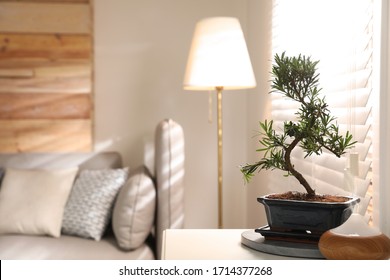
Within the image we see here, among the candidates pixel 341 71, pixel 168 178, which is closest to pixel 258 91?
pixel 168 178

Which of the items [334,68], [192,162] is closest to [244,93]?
[192,162]

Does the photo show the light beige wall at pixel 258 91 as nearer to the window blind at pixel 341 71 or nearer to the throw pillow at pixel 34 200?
the window blind at pixel 341 71

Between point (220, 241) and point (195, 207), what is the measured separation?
1418 mm

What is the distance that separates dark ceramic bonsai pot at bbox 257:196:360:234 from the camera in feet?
2.57

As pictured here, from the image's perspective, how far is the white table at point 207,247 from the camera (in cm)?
79

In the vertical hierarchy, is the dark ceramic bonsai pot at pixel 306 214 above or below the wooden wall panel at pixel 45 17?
below

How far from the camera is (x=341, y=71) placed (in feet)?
3.27

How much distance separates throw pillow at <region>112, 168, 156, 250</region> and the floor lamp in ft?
0.76

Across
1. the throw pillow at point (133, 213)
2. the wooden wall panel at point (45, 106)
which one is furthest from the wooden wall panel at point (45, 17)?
the throw pillow at point (133, 213)

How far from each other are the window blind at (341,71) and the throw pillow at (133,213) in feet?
1.93

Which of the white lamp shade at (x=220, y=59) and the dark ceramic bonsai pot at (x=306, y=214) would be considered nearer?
the dark ceramic bonsai pot at (x=306, y=214)

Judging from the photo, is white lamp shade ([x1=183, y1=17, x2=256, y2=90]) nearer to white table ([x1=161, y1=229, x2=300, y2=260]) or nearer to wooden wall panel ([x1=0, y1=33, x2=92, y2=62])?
wooden wall panel ([x1=0, y1=33, x2=92, y2=62])

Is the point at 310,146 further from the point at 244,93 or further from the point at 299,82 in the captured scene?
the point at 244,93

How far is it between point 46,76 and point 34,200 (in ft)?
1.94
